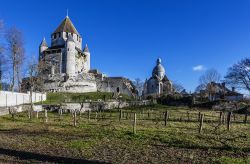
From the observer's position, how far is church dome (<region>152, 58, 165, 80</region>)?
10551 cm

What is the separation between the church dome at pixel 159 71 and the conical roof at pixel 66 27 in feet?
96.5

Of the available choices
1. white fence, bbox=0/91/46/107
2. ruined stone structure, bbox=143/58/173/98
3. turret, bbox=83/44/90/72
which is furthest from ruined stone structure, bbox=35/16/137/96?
white fence, bbox=0/91/46/107

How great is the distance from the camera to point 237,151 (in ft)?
44.7

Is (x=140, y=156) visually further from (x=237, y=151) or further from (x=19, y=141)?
(x=19, y=141)

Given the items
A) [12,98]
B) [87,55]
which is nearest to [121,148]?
[12,98]

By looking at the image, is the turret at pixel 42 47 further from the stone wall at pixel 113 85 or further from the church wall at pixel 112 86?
the church wall at pixel 112 86

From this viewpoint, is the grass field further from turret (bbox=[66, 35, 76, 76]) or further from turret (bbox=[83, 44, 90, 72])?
turret (bbox=[83, 44, 90, 72])

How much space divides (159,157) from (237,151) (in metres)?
3.85

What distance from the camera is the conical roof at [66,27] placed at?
322ft

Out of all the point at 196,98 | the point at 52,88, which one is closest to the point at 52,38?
the point at 52,88

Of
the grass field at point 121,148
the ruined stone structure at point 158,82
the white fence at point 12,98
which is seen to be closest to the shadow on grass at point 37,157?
the grass field at point 121,148

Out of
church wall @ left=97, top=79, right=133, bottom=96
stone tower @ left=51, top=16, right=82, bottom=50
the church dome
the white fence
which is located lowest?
the white fence

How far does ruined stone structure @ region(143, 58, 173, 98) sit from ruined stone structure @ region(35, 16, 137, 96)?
5.81 metres

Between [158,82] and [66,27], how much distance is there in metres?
35.0
